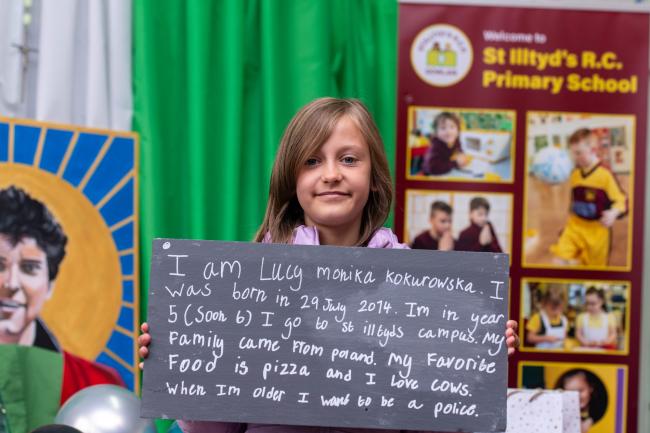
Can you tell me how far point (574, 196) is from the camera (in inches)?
130

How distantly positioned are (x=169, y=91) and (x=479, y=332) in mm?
1879

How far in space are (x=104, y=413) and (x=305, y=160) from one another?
4.07ft

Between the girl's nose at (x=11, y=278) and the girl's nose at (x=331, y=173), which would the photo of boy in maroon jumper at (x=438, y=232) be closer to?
the girl's nose at (x=331, y=173)

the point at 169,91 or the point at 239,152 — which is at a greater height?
the point at 169,91

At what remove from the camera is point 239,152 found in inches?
126

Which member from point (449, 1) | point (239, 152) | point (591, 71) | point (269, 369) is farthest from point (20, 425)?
point (591, 71)

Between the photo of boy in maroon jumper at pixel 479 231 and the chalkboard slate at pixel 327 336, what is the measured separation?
1.48 metres

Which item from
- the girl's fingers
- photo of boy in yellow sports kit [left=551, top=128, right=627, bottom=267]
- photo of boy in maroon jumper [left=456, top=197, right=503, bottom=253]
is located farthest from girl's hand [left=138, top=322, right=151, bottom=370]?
photo of boy in yellow sports kit [left=551, top=128, right=627, bottom=267]

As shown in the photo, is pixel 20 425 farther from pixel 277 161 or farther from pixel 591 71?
pixel 591 71

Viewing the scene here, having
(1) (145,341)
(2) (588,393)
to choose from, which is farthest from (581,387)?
(1) (145,341)

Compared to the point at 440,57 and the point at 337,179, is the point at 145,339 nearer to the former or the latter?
the point at 337,179

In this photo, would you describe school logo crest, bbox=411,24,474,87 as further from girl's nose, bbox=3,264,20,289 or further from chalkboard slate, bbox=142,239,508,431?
girl's nose, bbox=3,264,20,289

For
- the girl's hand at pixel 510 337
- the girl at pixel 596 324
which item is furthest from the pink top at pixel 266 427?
the girl at pixel 596 324

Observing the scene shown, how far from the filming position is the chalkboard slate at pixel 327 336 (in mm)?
1773
